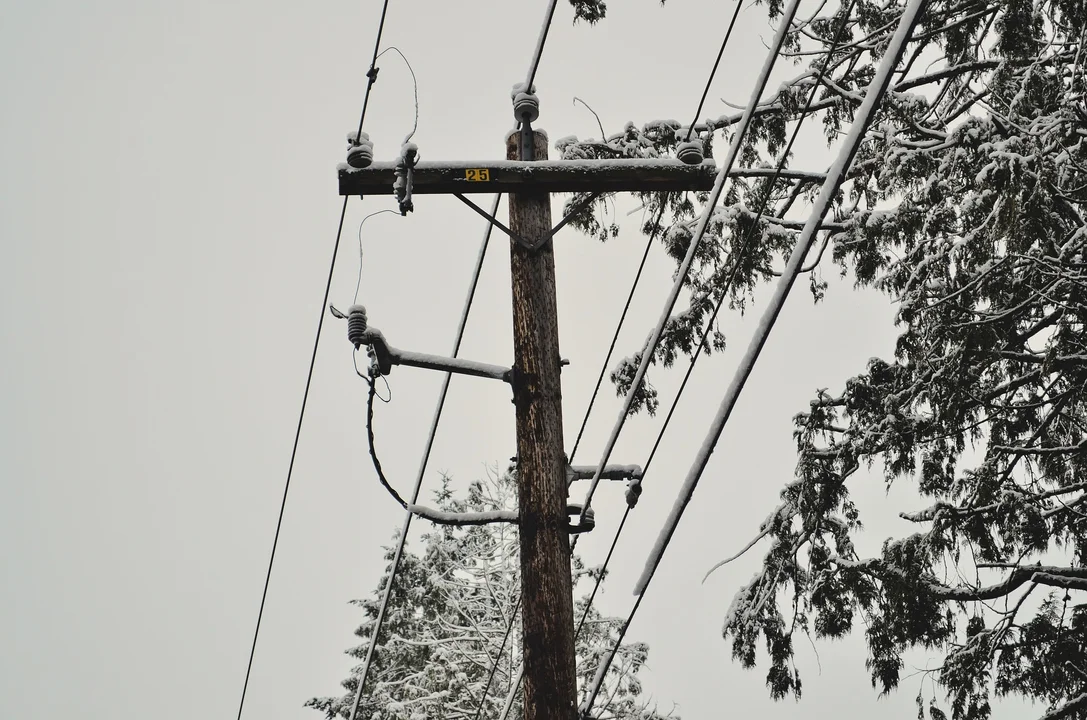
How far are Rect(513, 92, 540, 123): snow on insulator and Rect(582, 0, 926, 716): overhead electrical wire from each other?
1.87 meters

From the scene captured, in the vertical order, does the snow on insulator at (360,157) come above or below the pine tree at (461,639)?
below

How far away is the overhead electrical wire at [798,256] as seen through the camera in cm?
307

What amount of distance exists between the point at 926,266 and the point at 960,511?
2004 mm

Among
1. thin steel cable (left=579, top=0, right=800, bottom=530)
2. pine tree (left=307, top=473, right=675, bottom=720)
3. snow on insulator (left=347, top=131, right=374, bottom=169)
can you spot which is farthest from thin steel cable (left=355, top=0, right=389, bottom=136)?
pine tree (left=307, top=473, right=675, bottom=720)

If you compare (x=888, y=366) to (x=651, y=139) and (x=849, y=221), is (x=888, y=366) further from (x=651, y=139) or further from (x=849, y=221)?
(x=651, y=139)

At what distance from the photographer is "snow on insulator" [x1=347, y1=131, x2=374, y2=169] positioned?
4949 mm

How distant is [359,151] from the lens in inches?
195

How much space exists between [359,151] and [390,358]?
1.02 meters

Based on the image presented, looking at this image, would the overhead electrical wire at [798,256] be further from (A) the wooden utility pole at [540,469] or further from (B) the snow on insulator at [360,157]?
(B) the snow on insulator at [360,157]

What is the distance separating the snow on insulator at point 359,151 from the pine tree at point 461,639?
9.24m

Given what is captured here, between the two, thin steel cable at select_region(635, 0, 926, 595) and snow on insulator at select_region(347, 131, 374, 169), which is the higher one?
snow on insulator at select_region(347, 131, 374, 169)

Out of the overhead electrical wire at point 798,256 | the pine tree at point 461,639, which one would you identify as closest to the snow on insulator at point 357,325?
the overhead electrical wire at point 798,256

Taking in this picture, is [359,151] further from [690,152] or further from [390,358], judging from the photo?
[690,152]

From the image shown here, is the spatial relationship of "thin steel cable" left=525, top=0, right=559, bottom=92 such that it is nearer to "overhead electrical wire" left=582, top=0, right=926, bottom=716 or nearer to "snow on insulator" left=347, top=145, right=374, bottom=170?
"snow on insulator" left=347, top=145, right=374, bottom=170
